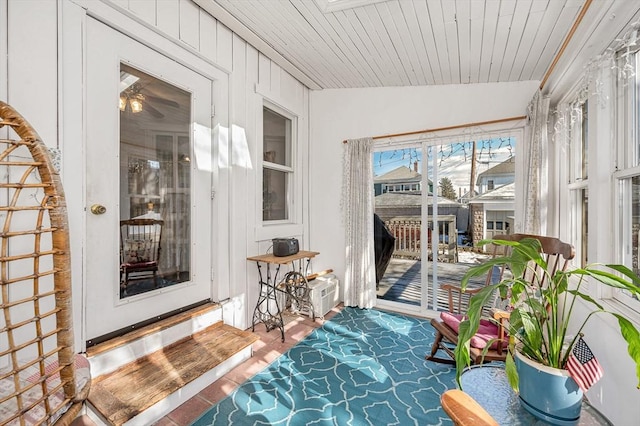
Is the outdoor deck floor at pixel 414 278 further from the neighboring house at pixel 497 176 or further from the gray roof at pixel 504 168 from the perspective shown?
the gray roof at pixel 504 168

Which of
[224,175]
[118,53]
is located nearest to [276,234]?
[224,175]

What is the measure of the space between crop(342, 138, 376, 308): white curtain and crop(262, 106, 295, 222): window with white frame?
0.73 metres

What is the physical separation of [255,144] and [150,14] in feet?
4.10

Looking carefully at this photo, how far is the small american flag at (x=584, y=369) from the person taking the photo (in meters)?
0.88

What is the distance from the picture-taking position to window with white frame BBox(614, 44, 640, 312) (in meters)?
1.40

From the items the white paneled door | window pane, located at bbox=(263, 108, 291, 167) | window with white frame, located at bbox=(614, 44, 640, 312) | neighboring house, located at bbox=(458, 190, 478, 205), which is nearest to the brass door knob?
the white paneled door

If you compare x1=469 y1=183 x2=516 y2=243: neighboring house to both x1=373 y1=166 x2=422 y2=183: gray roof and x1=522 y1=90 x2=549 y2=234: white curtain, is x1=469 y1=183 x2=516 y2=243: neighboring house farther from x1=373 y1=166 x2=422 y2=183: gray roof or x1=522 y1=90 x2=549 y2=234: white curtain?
x1=373 y1=166 x2=422 y2=183: gray roof

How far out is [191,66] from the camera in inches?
89.2

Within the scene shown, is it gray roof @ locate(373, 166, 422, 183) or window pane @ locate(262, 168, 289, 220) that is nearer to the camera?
window pane @ locate(262, 168, 289, 220)

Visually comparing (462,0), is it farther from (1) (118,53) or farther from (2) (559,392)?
(1) (118,53)

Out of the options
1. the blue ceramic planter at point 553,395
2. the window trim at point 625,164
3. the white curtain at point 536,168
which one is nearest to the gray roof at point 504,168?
the white curtain at point 536,168

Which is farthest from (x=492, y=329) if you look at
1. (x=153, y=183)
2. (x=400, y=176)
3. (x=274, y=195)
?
(x=153, y=183)

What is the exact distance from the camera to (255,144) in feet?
9.43

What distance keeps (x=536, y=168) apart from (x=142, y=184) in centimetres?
316
